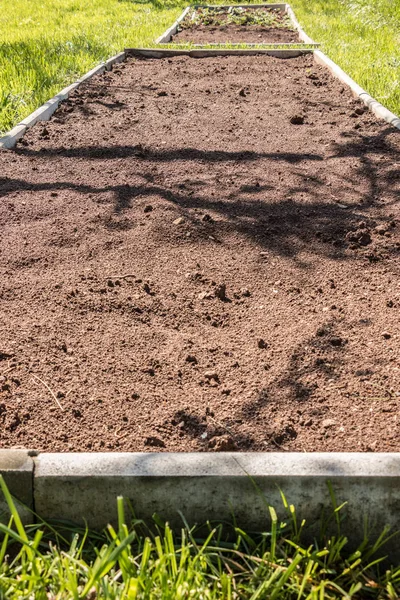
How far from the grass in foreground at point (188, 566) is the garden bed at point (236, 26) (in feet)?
36.1

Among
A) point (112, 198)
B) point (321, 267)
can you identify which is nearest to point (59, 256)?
point (112, 198)

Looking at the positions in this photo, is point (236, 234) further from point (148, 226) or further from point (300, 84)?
point (300, 84)

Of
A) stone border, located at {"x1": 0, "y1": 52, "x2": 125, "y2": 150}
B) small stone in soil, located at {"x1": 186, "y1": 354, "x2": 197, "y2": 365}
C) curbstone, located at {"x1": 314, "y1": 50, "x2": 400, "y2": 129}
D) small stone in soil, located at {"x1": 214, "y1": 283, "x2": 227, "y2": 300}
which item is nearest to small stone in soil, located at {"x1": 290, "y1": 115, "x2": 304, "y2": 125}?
curbstone, located at {"x1": 314, "y1": 50, "x2": 400, "y2": 129}

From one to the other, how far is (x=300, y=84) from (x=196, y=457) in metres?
6.75

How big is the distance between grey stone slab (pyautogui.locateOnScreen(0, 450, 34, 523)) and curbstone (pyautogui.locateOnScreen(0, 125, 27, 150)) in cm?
395

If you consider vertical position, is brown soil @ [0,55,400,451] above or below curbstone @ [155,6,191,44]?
below

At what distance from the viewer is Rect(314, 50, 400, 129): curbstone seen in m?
6.15

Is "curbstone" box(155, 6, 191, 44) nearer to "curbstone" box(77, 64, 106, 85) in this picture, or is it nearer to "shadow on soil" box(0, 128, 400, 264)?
"curbstone" box(77, 64, 106, 85)

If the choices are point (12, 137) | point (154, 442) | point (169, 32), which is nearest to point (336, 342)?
point (154, 442)

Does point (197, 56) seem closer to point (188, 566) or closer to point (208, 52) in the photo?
point (208, 52)

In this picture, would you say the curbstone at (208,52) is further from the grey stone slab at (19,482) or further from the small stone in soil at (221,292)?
the grey stone slab at (19,482)

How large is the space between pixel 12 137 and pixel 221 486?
14.4 feet

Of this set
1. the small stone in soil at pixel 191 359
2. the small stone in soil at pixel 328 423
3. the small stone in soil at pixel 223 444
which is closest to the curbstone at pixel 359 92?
the small stone in soil at pixel 191 359

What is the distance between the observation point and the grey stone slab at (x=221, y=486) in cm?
202
